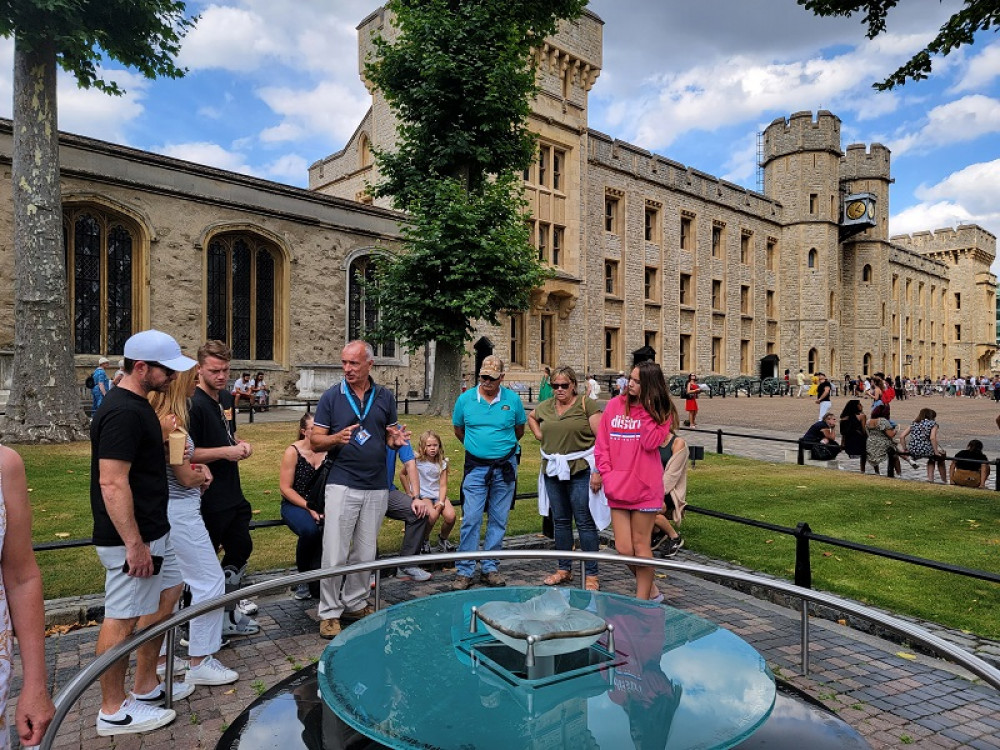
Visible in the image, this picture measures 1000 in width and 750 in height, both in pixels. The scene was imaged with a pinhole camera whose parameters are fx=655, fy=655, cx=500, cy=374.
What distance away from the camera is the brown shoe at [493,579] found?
228 inches

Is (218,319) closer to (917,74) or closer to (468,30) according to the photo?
(468,30)

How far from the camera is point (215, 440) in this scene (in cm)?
424

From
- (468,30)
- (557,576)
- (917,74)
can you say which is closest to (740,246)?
(468,30)

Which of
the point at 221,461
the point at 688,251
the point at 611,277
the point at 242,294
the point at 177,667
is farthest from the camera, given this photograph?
the point at 688,251

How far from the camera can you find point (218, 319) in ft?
69.8

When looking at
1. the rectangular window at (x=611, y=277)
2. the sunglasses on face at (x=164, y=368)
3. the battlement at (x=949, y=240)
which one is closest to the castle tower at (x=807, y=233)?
the rectangular window at (x=611, y=277)

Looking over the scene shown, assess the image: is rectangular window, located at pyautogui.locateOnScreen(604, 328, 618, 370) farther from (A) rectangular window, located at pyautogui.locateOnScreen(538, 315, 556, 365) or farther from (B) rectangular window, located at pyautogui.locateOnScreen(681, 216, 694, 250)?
(B) rectangular window, located at pyautogui.locateOnScreen(681, 216, 694, 250)

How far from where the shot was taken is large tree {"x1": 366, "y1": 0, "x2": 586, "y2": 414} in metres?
17.0

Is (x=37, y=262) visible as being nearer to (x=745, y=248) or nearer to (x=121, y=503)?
(x=121, y=503)

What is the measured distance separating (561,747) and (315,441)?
3.05 m

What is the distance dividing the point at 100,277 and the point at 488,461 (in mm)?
17516

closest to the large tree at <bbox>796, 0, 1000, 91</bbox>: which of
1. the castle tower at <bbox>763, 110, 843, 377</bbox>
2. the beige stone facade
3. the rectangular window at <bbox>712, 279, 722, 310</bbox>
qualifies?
the beige stone facade

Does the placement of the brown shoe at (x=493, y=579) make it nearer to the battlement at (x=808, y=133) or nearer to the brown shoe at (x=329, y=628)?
the brown shoe at (x=329, y=628)

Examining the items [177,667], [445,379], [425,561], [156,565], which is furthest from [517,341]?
[156,565]
